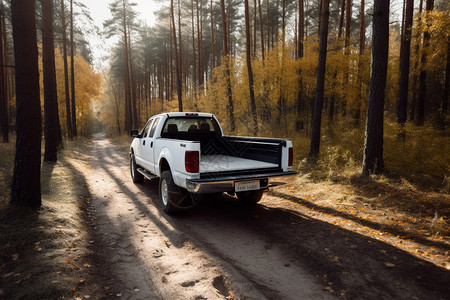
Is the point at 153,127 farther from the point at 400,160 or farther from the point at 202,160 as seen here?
the point at 400,160

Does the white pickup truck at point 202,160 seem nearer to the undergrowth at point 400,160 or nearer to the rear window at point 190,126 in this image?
the rear window at point 190,126

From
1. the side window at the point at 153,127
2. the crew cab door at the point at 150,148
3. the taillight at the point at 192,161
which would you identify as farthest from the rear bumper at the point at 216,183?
the side window at the point at 153,127

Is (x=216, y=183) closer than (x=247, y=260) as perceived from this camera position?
No

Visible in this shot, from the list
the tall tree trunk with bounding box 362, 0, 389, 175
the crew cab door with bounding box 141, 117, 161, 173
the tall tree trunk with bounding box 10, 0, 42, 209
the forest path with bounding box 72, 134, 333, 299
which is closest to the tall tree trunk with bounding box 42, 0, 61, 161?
the crew cab door with bounding box 141, 117, 161, 173

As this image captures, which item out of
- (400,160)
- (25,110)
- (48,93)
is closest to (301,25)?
(400,160)

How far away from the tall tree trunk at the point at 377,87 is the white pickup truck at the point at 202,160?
3600 mm

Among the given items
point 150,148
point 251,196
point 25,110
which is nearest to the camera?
point 25,110

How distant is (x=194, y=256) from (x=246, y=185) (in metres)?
1.57

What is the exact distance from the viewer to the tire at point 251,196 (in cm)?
593

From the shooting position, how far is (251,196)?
19.9ft

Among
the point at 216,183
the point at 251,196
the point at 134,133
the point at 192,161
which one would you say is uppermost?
the point at 134,133

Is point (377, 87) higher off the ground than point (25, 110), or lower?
higher

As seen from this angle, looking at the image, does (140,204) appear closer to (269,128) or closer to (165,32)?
(269,128)

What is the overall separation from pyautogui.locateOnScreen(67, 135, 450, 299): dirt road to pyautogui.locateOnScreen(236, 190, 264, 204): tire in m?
0.47
